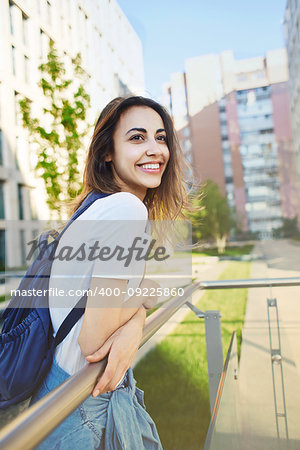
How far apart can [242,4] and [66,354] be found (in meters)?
17.2

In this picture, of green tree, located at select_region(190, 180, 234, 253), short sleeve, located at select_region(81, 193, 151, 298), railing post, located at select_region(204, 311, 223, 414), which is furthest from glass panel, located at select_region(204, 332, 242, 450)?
green tree, located at select_region(190, 180, 234, 253)

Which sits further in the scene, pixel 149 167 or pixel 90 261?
pixel 149 167

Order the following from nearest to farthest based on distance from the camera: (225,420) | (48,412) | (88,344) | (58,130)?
(48,412)
(88,344)
(225,420)
(58,130)

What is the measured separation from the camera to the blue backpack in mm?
523

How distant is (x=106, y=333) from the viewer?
534mm

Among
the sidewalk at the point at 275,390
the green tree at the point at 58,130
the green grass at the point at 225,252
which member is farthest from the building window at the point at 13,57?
the green grass at the point at 225,252

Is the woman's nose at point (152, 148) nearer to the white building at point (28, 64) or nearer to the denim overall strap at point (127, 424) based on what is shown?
the denim overall strap at point (127, 424)

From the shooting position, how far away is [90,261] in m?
0.56

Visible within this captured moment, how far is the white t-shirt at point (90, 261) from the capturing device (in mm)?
533

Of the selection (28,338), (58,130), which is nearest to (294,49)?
(58,130)

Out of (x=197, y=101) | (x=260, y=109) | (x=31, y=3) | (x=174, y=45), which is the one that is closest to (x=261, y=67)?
(x=260, y=109)

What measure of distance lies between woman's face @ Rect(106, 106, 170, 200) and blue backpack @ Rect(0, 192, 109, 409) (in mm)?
169

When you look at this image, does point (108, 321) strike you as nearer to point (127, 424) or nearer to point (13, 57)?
point (127, 424)

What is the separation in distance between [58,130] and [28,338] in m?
4.23
